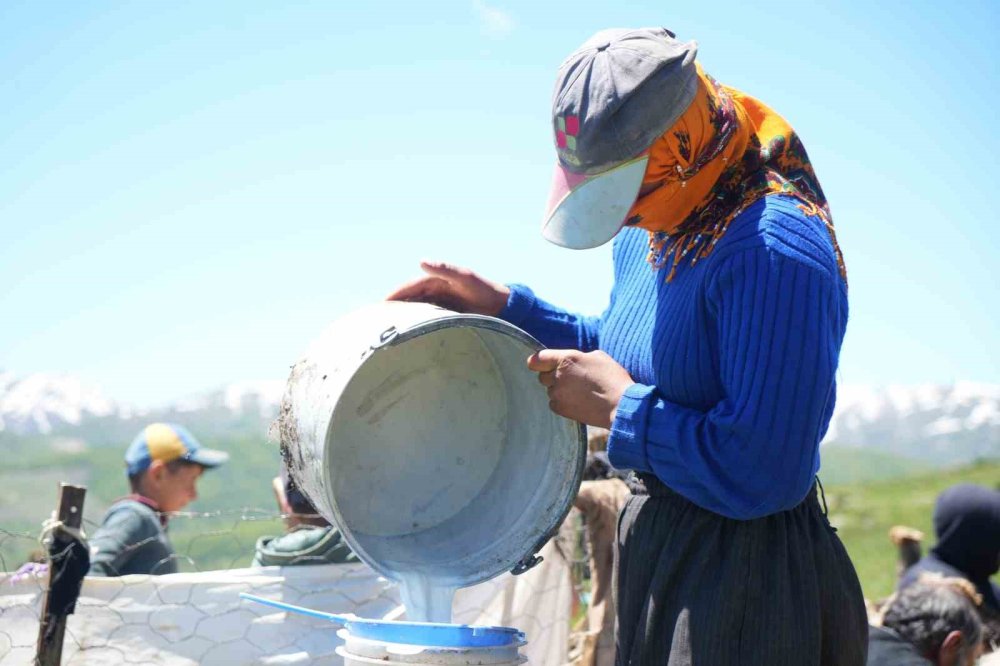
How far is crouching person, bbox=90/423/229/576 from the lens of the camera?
415cm

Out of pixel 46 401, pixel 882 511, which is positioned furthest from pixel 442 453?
pixel 46 401

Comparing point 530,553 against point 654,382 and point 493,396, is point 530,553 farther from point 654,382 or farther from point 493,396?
point 654,382

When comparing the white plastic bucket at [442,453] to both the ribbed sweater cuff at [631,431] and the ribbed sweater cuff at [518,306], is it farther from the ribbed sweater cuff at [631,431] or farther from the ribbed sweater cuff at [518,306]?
the ribbed sweater cuff at [631,431]

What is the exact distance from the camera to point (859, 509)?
1394cm

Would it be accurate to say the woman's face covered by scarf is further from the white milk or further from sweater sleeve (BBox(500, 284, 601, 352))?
the white milk

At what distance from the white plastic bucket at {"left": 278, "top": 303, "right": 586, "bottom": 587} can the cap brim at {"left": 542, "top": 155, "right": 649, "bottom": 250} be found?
21 cm

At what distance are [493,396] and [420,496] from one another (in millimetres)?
251

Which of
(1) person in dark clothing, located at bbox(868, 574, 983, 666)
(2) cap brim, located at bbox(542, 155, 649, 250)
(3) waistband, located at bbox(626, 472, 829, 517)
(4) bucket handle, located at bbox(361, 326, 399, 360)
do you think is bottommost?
(1) person in dark clothing, located at bbox(868, 574, 983, 666)

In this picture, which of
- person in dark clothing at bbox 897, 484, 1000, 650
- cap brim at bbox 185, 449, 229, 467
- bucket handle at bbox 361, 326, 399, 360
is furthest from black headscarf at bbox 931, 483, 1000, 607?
bucket handle at bbox 361, 326, 399, 360

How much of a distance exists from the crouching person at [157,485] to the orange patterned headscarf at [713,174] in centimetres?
285

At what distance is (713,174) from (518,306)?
65cm

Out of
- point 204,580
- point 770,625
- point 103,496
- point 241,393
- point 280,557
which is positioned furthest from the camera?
point 241,393

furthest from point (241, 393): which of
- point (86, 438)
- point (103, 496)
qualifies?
point (103, 496)

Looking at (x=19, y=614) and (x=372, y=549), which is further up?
(x=372, y=549)
